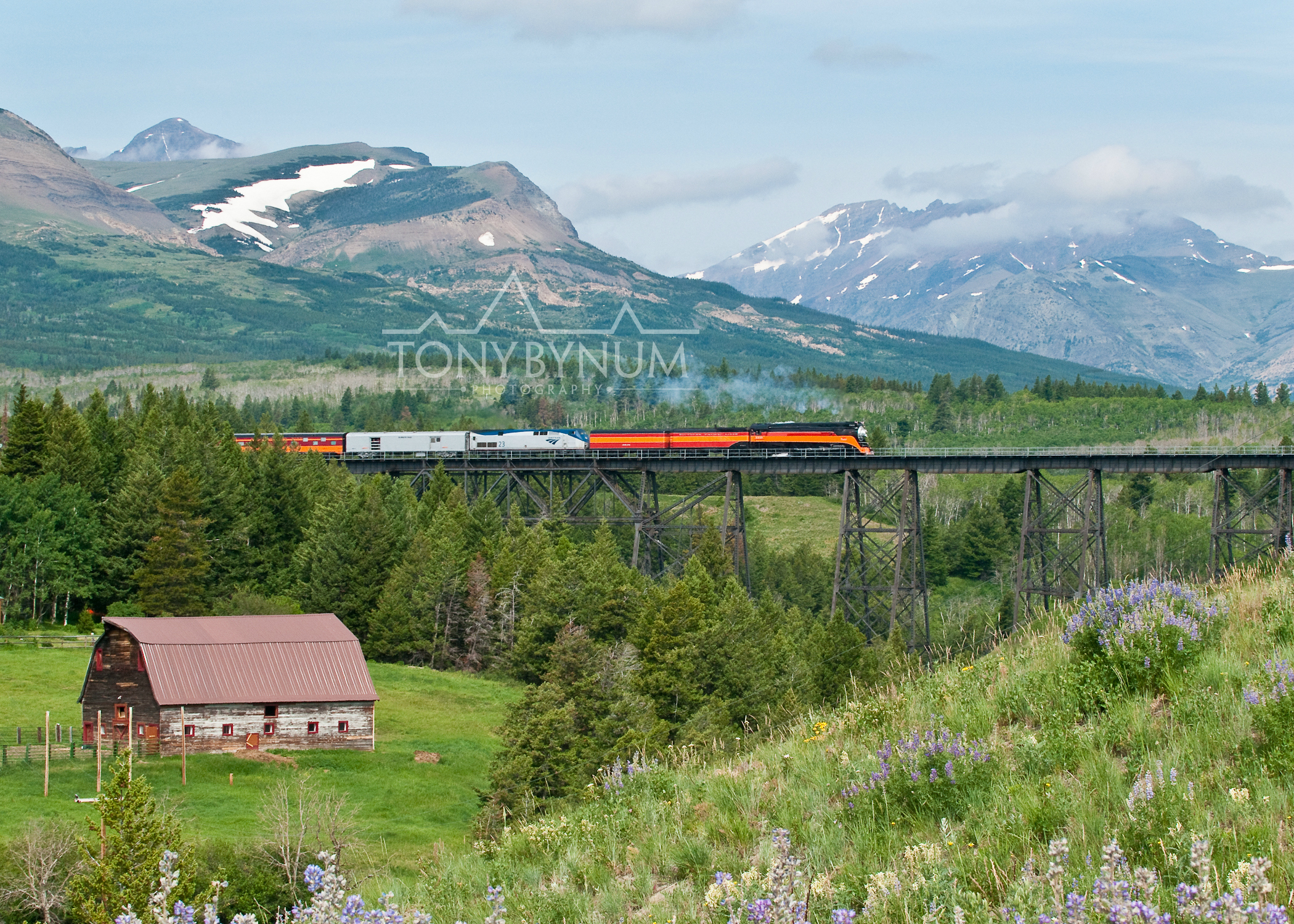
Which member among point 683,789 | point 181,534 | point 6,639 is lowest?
point 6,639

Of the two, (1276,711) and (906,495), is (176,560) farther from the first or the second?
(1276,711)

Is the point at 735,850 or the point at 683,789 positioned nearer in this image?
the point at 735,850

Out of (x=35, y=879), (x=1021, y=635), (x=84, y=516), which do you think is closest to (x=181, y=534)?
(x=84, y=516)

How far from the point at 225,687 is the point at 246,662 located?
1.63m

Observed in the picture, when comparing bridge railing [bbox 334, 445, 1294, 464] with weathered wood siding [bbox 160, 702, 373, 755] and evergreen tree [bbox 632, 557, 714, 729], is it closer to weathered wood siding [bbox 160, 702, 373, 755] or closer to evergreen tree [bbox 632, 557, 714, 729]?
evergreen tree [bbox 632, 557, 714, 729]

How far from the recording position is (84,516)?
70812 millimetres

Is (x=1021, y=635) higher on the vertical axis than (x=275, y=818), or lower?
higher

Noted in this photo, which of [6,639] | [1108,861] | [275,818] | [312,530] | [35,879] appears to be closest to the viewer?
[1108,861]

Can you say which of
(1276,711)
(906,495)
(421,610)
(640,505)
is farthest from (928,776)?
(421,610)

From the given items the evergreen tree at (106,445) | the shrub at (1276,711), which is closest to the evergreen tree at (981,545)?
the evergreen tree at (106,445)

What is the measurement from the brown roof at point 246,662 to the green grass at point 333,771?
240 cm

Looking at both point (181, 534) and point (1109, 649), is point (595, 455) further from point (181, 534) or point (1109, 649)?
point (1109, 649)

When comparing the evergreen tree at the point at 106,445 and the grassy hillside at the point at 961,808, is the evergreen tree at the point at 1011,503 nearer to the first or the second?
the evergreen tree at the point at 106,445

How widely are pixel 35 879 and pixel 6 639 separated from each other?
37602 mm
